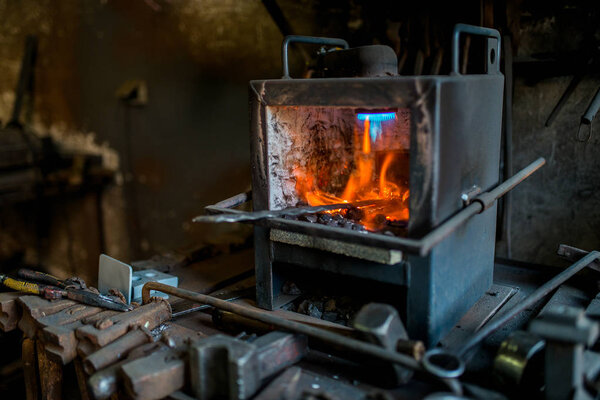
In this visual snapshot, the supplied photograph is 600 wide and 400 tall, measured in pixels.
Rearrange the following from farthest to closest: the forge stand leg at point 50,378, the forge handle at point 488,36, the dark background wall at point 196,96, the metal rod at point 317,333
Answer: the dark background wall at point 196,96
the forge stand leg at point 50,378
the forge handle at point 488,36
the metal rod at point 317,333

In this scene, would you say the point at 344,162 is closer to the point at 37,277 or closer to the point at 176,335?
the point at 176,335

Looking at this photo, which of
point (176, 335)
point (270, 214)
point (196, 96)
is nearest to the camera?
point (270, 214)

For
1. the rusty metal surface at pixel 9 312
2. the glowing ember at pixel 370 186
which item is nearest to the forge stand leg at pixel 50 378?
the rusty metal surface at pixel 9 312

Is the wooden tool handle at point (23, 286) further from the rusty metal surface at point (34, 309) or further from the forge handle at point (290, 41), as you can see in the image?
the forge handle at point (290, 41)

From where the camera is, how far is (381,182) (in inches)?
117

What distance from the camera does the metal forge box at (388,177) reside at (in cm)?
218

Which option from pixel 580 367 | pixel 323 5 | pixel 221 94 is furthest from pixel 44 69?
pixel 580 367

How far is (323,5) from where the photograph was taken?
4070 mm

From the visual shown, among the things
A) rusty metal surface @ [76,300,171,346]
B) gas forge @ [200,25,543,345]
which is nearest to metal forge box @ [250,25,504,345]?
gas forge @ [200,25,543,345]

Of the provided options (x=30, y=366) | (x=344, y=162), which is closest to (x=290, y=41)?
(x=344, y=162)

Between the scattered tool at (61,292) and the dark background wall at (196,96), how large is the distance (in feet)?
4.82

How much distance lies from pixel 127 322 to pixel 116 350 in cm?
19

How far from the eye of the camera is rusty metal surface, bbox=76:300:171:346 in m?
A: 2.34

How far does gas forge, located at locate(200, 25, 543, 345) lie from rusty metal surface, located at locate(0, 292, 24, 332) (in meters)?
1.17
